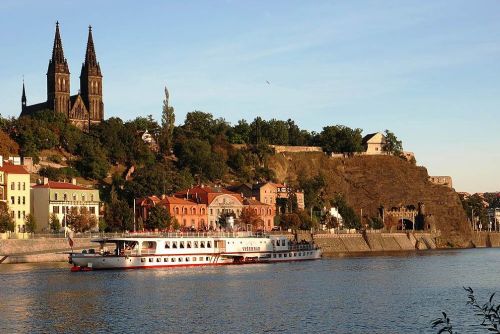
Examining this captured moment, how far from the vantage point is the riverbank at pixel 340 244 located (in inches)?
3696

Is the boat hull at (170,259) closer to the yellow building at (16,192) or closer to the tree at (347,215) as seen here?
the yellow building at (16,192)

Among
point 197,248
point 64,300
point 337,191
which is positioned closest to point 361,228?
point 337,191

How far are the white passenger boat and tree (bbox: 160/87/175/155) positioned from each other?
189 feet

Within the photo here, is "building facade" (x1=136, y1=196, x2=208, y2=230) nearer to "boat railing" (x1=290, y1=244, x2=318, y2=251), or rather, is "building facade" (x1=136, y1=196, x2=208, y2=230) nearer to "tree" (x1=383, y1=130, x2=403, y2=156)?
"boat railing" (x1=290, y1=244, x2=318, y2=251)

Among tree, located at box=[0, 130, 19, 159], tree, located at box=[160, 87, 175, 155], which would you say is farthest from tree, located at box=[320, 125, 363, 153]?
tree, located at box=[0, 130, 19, 159]

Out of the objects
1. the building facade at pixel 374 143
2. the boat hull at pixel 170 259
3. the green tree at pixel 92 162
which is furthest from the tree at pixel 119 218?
the building facade at pixel 374 143

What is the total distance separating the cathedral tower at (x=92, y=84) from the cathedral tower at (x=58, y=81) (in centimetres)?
387

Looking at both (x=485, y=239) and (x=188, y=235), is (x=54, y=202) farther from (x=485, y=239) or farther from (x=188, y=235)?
(x=485, y=239)

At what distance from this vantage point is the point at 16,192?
361 feet

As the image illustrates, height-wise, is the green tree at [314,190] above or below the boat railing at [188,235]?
above

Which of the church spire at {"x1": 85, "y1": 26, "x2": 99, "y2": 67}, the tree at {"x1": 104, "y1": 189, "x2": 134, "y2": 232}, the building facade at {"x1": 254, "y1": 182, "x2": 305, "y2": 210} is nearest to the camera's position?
the tree at {"x1": 104, "y1": 189, "x2": 134, "y2": 232}

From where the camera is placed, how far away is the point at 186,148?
156750 mm

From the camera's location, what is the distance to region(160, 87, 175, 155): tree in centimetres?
16138

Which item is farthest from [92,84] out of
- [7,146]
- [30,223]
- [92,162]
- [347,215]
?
[30,223]
